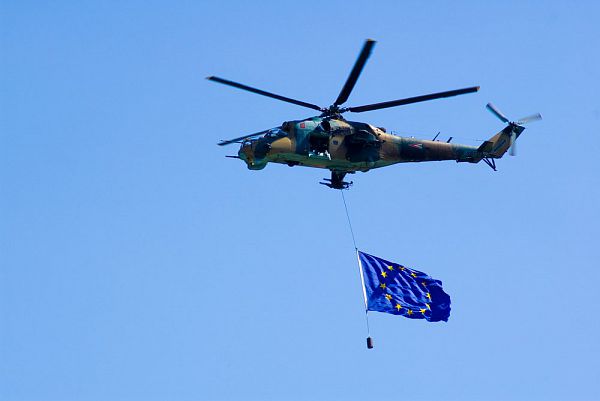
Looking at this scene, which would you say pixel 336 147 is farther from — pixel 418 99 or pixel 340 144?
pixel 418 99

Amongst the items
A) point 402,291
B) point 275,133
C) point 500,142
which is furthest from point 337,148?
point 500,142

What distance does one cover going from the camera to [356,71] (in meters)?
38.1

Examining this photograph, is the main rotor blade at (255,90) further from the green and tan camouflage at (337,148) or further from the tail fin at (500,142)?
the tail fin at (500,142)

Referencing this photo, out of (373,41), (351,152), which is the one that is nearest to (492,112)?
(351,152)

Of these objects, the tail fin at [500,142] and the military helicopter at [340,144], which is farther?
the tail fin at [500,142]

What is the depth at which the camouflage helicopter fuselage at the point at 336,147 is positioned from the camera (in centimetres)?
3966

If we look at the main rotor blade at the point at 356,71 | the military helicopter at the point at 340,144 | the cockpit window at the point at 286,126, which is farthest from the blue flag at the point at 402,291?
the main rotor blade at the point at 356,71

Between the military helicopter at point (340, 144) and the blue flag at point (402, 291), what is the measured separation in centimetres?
Result: 397

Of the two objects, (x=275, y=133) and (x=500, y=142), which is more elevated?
(x=500, y=142)

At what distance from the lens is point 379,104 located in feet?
130

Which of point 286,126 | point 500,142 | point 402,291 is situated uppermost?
point 500,142

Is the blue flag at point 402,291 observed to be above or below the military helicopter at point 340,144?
below

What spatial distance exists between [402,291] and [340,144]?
23.4ft

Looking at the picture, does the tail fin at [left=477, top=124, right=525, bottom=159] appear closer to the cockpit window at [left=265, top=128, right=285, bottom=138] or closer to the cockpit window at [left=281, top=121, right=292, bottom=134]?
the cockpit window at [left=281, top=121, right=292, bottom=134]
